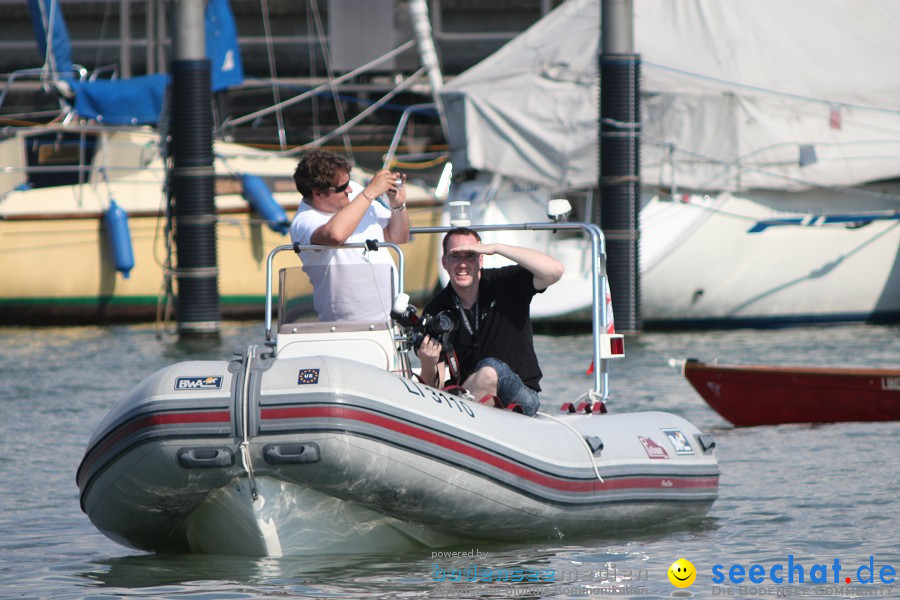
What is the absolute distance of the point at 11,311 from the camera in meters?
19.3

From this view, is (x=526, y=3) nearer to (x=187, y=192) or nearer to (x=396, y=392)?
(x=187, y=192)

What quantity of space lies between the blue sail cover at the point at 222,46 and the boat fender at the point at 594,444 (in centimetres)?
1418

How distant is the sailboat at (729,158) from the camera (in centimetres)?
1727

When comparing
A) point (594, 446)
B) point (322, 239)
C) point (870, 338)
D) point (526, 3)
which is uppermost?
point (526, 3)

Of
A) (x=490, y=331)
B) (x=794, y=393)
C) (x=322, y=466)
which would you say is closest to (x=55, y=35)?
(x=794, y=393)

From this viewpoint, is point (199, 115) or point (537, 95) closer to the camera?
point (199, 115)

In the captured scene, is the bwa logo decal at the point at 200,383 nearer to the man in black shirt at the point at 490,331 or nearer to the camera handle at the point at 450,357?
the man in black shirt at the point at 490,331

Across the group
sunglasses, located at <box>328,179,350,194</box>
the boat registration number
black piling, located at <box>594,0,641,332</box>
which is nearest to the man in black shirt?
the boat registration number

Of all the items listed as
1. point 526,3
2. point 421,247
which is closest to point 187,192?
point 421,247

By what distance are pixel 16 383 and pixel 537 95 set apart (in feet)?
24.7

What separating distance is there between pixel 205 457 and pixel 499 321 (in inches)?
63.1

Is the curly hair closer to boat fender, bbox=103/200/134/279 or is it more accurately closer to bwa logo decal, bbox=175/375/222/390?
bwa logo decal, bbox=175/375/222/390

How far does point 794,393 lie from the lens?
1105 cm

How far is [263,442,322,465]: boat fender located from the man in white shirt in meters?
0.97
